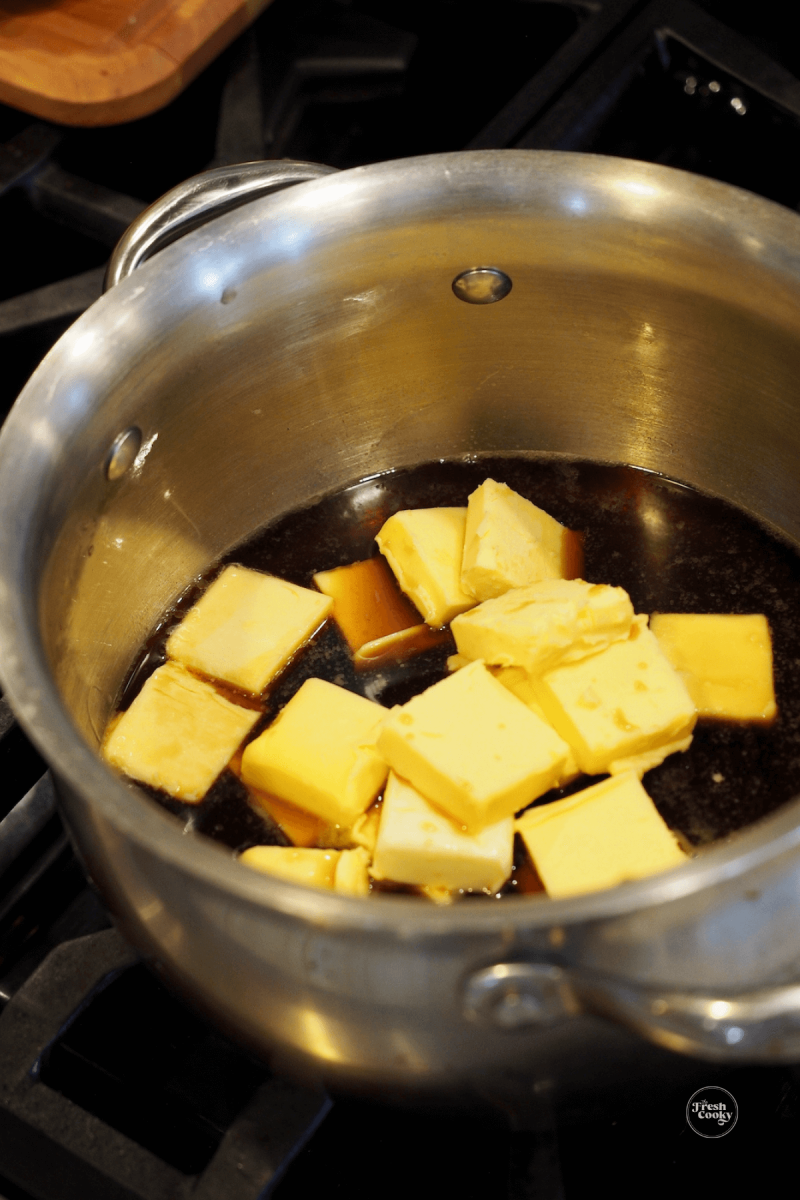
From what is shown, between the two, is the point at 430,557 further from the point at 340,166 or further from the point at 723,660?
the point at 340,166

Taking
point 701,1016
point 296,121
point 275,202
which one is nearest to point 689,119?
point 296,121

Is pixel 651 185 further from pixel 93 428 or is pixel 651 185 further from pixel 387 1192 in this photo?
pixel 387 1192

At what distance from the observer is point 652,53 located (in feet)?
4.79

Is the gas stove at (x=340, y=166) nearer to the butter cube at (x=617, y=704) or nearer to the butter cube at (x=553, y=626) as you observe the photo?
the butter cube at (x=617, y=704)

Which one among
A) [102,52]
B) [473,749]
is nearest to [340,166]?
[102,52]

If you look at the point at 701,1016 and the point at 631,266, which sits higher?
the point at 631,266

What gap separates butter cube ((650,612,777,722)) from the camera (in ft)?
3.43

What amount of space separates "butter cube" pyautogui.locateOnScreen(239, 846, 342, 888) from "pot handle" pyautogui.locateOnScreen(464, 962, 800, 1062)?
33 cm

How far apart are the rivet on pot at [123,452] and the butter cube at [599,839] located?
0.49 metres

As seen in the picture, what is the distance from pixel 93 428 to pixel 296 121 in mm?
916

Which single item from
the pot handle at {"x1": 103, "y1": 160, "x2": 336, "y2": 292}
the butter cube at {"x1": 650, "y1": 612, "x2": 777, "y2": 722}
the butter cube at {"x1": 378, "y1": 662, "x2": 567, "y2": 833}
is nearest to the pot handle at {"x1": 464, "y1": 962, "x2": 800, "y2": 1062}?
the butter cube at {"x1": 378, "y1": 662, "x2": 567, "y2": 833}

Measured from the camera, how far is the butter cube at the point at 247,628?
1103mm
